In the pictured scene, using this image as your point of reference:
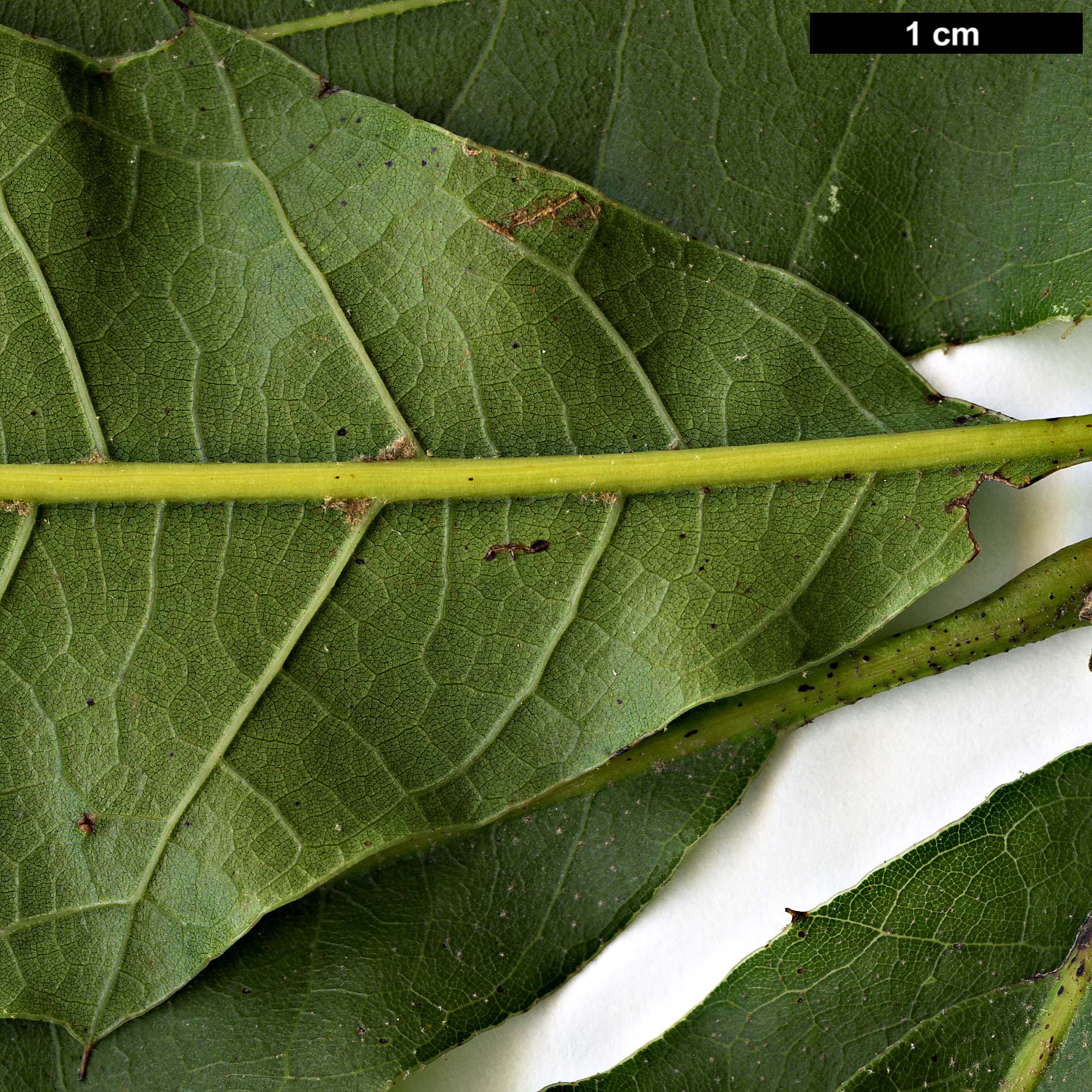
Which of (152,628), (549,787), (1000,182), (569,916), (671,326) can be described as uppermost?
(1000,182)

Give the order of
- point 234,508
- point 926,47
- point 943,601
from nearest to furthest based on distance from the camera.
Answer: point 234,508 → point 926,47 → point 943,601

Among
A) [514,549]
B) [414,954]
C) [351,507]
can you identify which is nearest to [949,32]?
[514,549]

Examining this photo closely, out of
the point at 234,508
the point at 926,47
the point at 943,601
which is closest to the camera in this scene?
the point at 234,508

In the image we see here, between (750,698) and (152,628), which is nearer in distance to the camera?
(152,628)

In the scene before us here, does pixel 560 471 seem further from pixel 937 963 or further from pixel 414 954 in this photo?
pixel 937 963

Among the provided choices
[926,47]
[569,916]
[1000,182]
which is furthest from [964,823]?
[926,47]

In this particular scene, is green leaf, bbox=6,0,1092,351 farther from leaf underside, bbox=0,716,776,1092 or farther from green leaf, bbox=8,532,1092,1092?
leaf underside, bbox=0,716,776,1092

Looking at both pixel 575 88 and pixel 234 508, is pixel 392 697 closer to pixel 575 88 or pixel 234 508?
pixel 234 508
